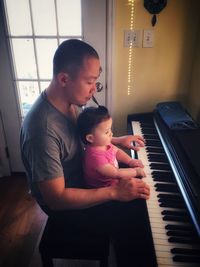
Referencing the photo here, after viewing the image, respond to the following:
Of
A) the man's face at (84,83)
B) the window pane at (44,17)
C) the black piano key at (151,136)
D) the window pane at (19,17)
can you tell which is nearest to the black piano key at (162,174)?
the black piano key at (151,136)

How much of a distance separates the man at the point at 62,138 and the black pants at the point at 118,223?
0.01 meters

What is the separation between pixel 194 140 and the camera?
1.24 meters

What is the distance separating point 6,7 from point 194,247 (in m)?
1.92

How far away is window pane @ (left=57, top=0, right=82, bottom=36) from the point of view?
173 centimetres

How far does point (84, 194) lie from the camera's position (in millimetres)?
1016

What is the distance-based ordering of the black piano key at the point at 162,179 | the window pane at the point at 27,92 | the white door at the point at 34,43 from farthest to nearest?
the window pane at the point at 27,92 → the white door at the point at 34,43 → the black piano key at the point at 162,179

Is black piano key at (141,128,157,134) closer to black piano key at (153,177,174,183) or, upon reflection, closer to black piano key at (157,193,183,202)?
black piano key at (153,177,174,183)

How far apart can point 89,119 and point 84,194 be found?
1.14ft

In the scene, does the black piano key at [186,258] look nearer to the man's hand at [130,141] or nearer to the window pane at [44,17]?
the man's hand at [130,141]

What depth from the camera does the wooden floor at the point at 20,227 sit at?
1521mm

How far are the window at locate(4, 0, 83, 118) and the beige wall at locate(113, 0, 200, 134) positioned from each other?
37cm

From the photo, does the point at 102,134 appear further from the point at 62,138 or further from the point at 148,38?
the point at 148,38

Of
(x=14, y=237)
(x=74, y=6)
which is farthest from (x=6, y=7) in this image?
(x=14, y=237)

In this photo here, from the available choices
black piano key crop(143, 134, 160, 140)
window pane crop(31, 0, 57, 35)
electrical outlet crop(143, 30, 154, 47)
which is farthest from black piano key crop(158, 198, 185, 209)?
window pane crop(31, 0, 57, 35)
